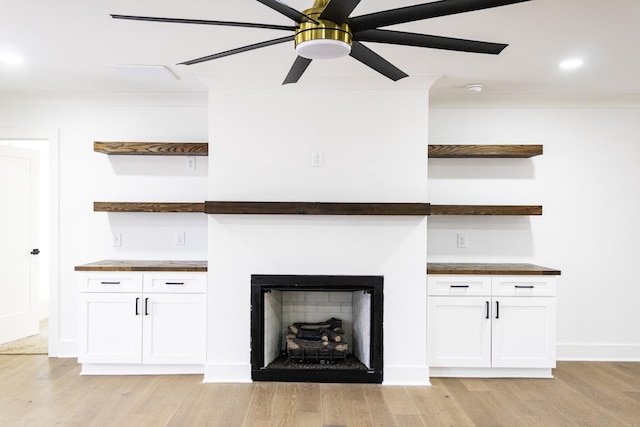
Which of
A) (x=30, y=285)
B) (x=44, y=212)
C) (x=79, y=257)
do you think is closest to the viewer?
(x=79, y=257)

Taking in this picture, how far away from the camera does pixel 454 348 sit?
357cm

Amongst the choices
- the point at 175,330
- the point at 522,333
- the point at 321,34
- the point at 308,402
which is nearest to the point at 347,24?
the point at 321,34

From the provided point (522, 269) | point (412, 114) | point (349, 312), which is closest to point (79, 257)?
point (349, 312)

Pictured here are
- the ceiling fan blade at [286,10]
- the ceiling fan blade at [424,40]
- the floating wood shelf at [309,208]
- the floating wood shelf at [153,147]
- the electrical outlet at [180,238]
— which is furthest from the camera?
the electrical outlet at [180,238]

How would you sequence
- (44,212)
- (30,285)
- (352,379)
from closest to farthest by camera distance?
(352,379), (30,285), (44,212)

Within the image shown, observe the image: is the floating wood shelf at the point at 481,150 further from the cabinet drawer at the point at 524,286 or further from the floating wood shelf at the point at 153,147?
the floating wood shelf at the point at 153,147

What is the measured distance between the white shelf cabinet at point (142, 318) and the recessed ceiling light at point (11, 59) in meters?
1.57

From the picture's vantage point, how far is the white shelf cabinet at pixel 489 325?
140 inches

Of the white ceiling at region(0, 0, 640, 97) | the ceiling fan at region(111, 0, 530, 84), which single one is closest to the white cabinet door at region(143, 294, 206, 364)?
the white ceiling at region(0, 0, 640, 97)

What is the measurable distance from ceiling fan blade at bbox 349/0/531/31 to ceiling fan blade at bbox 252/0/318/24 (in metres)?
0.17

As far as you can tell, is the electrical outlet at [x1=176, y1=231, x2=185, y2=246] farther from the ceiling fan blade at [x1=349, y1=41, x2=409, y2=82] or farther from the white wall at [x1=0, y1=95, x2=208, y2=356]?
the ceiling fan blade at [x1=349, y1=41, x2=409, y2=82]

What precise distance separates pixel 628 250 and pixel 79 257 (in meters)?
4.84

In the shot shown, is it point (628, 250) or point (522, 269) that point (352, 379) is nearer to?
point (522, 269)

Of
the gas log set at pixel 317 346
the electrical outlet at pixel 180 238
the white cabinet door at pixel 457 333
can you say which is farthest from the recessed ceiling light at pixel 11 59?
the white cabinet door at pixel 457 333
